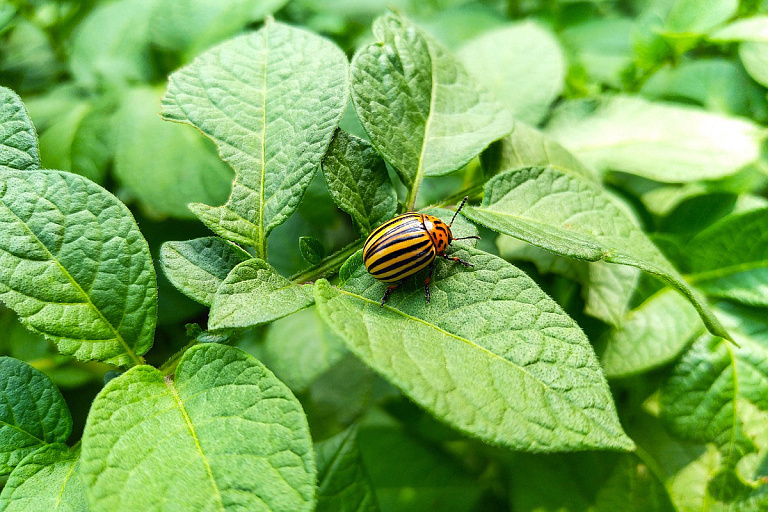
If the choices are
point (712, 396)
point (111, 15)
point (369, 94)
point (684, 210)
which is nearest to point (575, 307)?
point (712, 396)

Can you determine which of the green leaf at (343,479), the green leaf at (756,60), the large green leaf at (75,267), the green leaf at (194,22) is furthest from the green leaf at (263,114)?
the green leaf at (756,60)

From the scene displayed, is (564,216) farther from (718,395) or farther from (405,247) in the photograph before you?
(718,395)

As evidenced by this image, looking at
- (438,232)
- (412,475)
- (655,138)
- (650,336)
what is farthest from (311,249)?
(655,138)

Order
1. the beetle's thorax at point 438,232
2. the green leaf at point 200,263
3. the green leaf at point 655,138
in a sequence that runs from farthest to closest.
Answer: the green leaf at point 655,138, the beetle's thorax at point 438,232, the green leaf at point 200,263

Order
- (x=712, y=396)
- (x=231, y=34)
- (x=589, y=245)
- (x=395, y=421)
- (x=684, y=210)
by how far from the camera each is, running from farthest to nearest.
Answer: (x=395, y=421)
(x=231, y=34)
(x=684, y=210)
(x=712, y=396)
(x=589, y=245)

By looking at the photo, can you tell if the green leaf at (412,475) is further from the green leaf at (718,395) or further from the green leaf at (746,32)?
the green leaf at (746,32)

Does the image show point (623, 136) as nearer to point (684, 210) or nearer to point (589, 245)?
point (684, 210)
